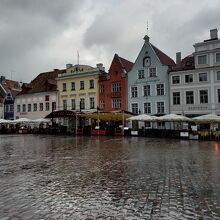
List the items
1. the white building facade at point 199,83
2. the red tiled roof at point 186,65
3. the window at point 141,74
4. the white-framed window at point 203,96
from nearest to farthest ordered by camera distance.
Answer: the white building facade at point 199,83, the white-framed window at point 203,96, the red tiled roof at point 186,65, the window at point 141,74

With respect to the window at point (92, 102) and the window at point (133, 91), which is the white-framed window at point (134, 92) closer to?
the window at point (133, 91)

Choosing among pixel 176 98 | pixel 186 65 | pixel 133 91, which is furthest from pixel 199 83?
pixel 133 91

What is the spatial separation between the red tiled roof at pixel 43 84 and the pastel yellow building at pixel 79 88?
7.31ft

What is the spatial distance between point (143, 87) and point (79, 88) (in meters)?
12.5

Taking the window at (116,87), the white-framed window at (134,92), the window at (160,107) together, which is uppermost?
the window at (116,87)

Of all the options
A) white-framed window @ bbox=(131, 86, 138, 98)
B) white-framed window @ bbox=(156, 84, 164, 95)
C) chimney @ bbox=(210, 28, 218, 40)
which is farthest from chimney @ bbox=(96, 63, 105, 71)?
chimney @ bbox=(210, 28, 218, 40)

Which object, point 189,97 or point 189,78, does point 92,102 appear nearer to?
point 189,97

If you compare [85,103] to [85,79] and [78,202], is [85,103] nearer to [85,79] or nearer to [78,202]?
[85,79]

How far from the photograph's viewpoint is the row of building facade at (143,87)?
37219mm

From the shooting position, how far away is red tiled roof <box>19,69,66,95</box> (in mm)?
52750

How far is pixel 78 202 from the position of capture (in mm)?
5777

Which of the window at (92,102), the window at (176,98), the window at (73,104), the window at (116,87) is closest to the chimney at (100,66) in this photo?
the window at (116,87)

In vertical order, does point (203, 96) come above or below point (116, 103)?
above

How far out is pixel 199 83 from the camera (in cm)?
3762
